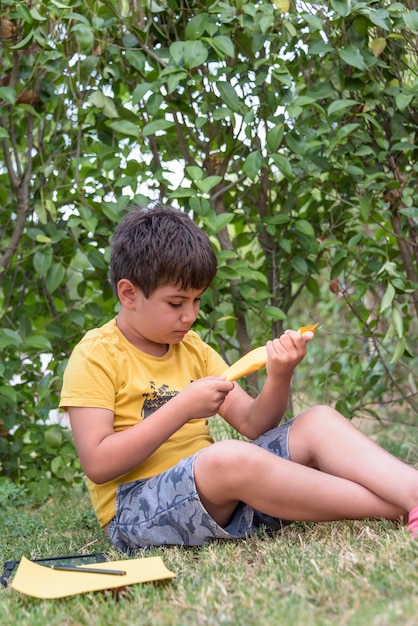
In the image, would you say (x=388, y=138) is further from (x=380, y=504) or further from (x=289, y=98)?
(x=380, y=504)

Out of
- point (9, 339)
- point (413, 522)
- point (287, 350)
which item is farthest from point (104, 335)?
point (413, 522)

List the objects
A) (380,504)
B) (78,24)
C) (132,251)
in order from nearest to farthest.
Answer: (380,504) → (132,251) → (78,24)

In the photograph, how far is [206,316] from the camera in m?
2.82

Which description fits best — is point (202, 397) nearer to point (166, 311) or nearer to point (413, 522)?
point (166, 311)

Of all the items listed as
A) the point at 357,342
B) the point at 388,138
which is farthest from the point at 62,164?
the point at 357,342

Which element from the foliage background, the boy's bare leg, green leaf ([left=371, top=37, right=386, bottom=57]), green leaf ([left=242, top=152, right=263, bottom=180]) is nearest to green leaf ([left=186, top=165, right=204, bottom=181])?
the foliage background

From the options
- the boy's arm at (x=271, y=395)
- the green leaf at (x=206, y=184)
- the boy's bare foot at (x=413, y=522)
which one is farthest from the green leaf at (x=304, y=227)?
the boy's bare foot at (x=413, y=522)

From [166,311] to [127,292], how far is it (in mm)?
136

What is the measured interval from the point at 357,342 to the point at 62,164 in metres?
1.57

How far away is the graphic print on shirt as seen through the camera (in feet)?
6.70

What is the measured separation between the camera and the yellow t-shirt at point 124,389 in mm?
1975

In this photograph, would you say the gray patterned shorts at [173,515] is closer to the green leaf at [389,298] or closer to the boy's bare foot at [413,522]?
the boy's bare foot at [413,522]

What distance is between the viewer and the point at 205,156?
288 centimetres

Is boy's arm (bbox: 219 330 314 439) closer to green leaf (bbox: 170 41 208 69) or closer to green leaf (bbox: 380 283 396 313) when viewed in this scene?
green leaf (bbox: 380 283 396 313)
